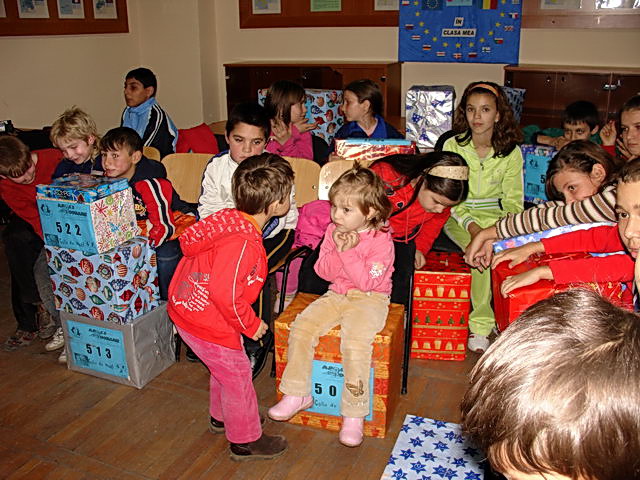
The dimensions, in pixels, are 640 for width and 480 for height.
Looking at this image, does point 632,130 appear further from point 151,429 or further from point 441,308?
point 151,429

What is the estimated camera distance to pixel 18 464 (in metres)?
2.34

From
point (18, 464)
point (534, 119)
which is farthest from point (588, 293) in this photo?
point (534, 119)

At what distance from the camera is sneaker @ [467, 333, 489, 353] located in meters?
3.07

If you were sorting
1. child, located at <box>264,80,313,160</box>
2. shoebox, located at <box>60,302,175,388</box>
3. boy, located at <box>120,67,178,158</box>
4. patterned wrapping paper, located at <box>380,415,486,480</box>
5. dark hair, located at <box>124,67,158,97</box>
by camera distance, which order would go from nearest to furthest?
patterned wrapping paper, located at <box>380,415,486,480</box> < shoebox, located at <box>60,302,175,388</box> < child, located at <box>264,80,313,160</box> < boy, located at <box>120,67,178,158</box> < dark hair, located at <box>124,67,158,97</box>

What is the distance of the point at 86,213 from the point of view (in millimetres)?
2514

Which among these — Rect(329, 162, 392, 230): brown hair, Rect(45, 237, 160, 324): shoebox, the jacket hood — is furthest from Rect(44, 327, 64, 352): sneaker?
Rect(329, 162, 392, 230): brown hair

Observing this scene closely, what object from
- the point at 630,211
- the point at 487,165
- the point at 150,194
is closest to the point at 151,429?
the point at 150,194

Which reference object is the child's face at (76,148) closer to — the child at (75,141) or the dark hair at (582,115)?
the child at (75,141)

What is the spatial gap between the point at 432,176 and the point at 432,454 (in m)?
1.18

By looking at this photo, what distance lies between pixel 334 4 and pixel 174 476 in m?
5.80

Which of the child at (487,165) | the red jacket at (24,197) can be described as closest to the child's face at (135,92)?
the red jacket at (24,197)

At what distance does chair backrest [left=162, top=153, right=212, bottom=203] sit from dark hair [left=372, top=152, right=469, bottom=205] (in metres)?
1.15

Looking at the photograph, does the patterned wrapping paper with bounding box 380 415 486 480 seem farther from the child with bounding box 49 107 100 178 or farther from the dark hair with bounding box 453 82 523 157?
the child with bounding box 49 107 100 178

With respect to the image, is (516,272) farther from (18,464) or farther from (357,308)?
(18,464)
